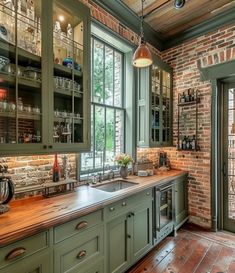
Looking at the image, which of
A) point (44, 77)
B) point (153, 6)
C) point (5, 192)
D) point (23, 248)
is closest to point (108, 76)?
point (153, 6)

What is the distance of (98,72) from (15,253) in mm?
2630

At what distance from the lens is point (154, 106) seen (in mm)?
3664

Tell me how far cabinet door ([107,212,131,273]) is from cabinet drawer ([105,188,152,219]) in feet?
0.27

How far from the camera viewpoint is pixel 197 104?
3.82m

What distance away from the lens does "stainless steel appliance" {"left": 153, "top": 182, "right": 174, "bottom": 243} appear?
2885 millimetres

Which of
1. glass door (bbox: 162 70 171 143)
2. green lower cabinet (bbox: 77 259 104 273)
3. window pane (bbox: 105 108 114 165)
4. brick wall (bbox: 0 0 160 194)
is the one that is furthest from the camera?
glass door (bbox: 162 70 171 143)

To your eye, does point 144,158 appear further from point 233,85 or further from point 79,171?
point 233,85

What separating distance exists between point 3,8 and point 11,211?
1711mm

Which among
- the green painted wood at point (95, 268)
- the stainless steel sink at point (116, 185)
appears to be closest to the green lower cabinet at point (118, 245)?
the green painted wood at point (95, 268)

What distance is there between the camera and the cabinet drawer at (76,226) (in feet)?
5.30

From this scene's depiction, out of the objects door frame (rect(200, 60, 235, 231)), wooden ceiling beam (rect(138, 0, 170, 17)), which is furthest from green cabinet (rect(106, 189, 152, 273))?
wooden ceiling beam (rect(138, 0, 170, 17))

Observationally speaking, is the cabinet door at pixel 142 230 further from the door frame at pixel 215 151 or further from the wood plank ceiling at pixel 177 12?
the wood plank ceiling at pixel 177 12

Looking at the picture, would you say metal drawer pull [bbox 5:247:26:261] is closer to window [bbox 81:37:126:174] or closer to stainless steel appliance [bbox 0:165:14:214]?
stainless steel appliance [bbox 0:165:14:214]

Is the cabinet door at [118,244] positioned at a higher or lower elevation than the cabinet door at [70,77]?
lower
